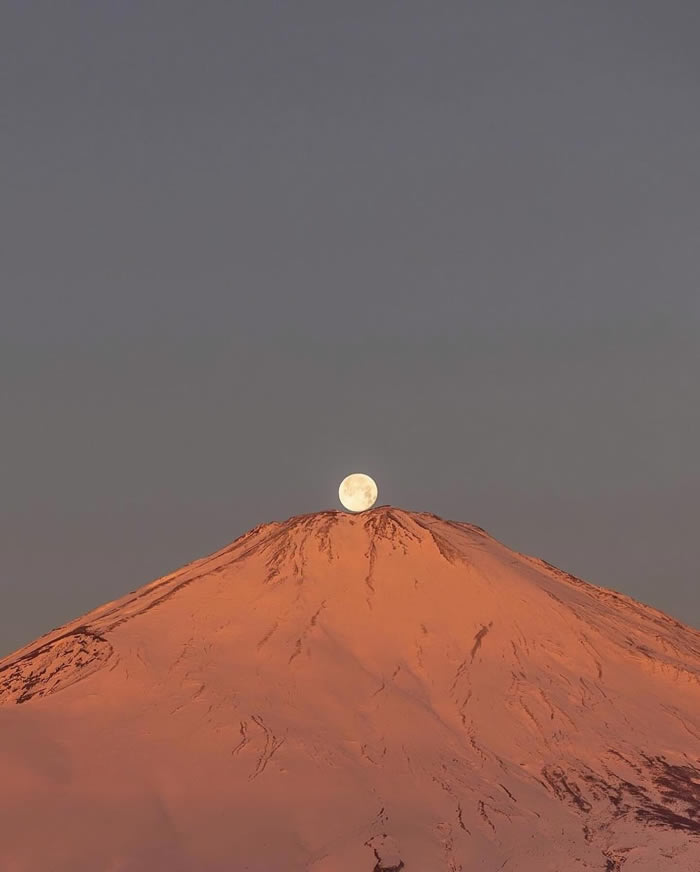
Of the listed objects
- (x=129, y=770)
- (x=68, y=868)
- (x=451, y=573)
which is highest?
(x=451, y=573)

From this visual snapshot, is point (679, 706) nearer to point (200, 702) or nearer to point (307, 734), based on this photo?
point (307, 734)

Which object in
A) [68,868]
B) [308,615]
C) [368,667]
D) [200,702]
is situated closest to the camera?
[68,868]

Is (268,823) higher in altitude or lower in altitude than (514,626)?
lower

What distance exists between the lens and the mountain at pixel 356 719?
6969cm

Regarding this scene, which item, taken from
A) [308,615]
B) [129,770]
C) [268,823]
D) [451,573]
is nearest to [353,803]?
[268,823]

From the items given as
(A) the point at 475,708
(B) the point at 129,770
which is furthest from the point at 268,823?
(A) the point at 475,708

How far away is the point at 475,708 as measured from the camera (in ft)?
287

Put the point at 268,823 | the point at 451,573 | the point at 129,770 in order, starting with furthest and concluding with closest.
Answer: the point at 451,573 → the point at 129,770 → the point at 268,823

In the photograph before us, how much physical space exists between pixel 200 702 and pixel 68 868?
19882 millimetres

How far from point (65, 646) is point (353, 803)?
1226 inches

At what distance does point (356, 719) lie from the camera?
84562mm

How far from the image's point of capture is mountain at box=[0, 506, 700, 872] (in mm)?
69688

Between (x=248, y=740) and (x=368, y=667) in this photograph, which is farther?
(x=368, y=667)

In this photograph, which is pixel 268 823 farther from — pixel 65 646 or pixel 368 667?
pixel 65 646
